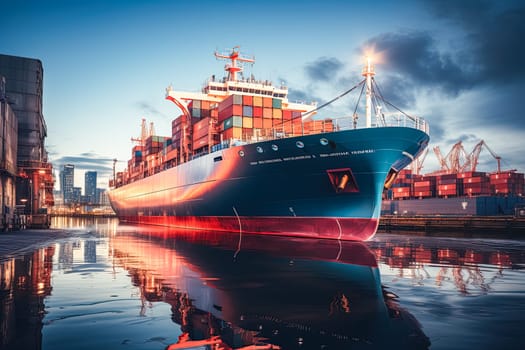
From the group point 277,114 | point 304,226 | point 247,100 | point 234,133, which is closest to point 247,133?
point 234,133

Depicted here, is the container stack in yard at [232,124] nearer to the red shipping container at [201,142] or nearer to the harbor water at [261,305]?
the red shipping container at [201,142]

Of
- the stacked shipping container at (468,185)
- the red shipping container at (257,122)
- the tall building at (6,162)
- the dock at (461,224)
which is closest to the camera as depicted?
the tall building at (6,162)

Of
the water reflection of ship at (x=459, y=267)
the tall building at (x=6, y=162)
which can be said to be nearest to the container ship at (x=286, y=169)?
the water reflection of ship at (x=459, y=267)

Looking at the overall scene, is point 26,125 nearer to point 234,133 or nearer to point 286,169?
point 234,133

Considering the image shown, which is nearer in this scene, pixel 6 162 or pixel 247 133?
pixel 247 133

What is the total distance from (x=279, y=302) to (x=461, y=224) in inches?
1571

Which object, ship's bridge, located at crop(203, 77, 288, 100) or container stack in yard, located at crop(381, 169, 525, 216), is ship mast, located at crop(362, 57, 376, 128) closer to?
ship's bridge, located at crop(203, 77, 288, 100)

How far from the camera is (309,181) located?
76.8 ft

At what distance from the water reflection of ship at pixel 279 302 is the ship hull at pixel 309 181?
8.57 metres

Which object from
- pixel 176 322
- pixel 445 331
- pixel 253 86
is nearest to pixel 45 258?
pixel 176 322

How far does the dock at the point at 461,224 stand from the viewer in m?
36.8

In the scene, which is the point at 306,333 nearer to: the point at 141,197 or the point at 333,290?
the point at 333,290

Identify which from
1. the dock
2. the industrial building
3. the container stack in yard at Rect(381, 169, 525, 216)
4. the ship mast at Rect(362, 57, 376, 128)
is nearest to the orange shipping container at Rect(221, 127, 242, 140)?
the ship mast at Rect(362, 57, 376, 128)

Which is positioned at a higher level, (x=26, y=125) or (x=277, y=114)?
(x=26, y=125)
